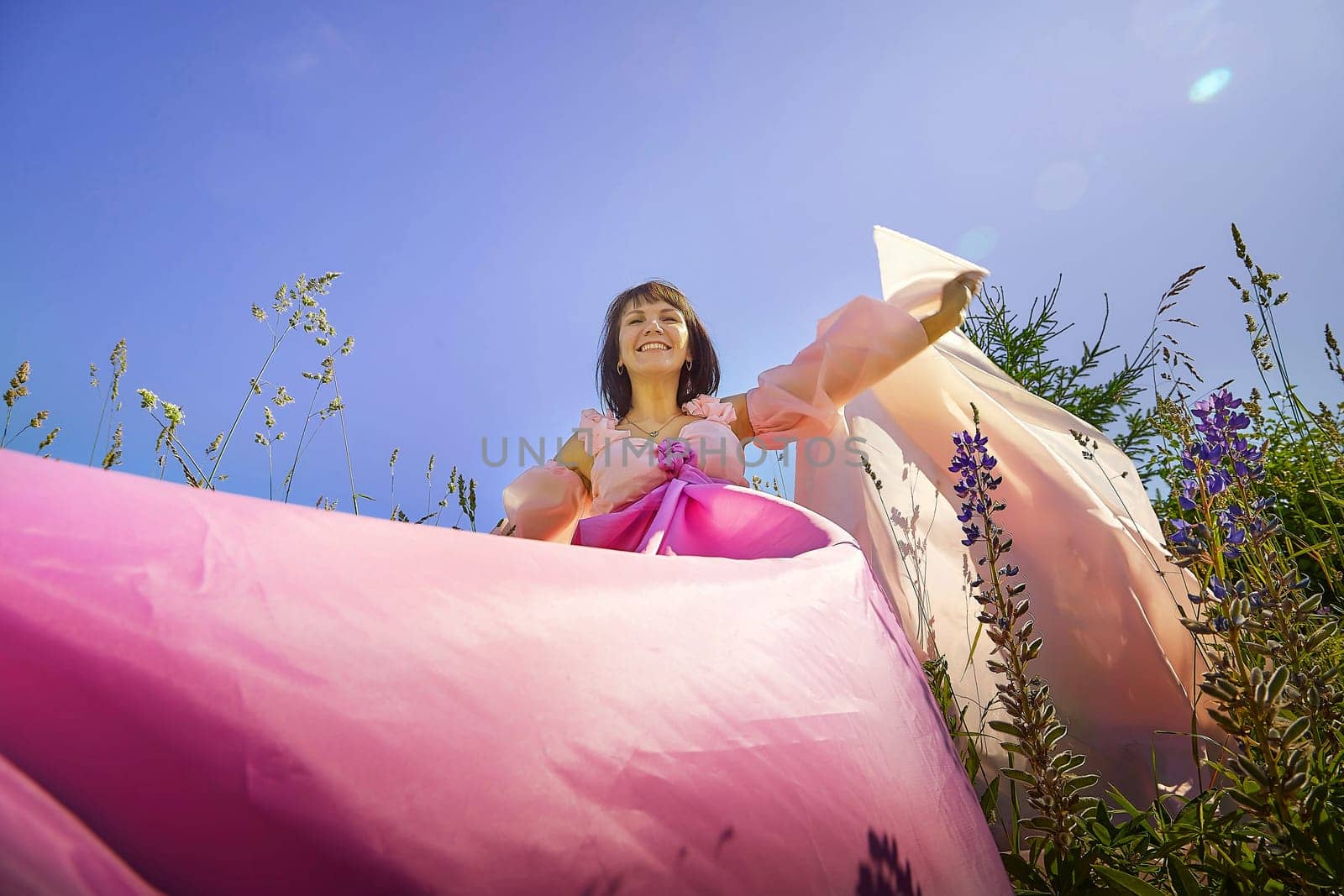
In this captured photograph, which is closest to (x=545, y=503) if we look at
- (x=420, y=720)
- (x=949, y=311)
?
(x=949, y=311)

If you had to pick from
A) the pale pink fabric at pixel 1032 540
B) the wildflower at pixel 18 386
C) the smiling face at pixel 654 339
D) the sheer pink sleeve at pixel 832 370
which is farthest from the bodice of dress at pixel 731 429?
the wildflower at pixel 18 386

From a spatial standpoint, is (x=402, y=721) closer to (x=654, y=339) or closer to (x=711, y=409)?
(x=711, y=409)

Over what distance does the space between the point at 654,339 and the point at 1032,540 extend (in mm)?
1716

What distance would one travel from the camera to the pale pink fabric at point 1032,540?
197 cm

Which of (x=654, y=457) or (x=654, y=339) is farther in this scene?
(x=654, y=339)

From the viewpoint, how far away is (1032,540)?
92.5 inches

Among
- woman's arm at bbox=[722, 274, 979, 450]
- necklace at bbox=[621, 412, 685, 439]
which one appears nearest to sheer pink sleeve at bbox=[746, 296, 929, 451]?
woman's arm at bbox=[722, 274, 979, 450]

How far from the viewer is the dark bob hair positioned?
3.38 meters

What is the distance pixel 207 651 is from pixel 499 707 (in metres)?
0.25

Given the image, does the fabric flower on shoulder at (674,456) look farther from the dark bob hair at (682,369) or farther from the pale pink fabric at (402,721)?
the pale pink fabric at (402,721)

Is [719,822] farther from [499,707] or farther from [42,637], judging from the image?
[42,637]

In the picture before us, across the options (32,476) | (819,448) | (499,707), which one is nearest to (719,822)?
(499,707)

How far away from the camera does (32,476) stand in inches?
26.5

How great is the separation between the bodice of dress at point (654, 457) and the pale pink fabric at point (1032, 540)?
40 cm
